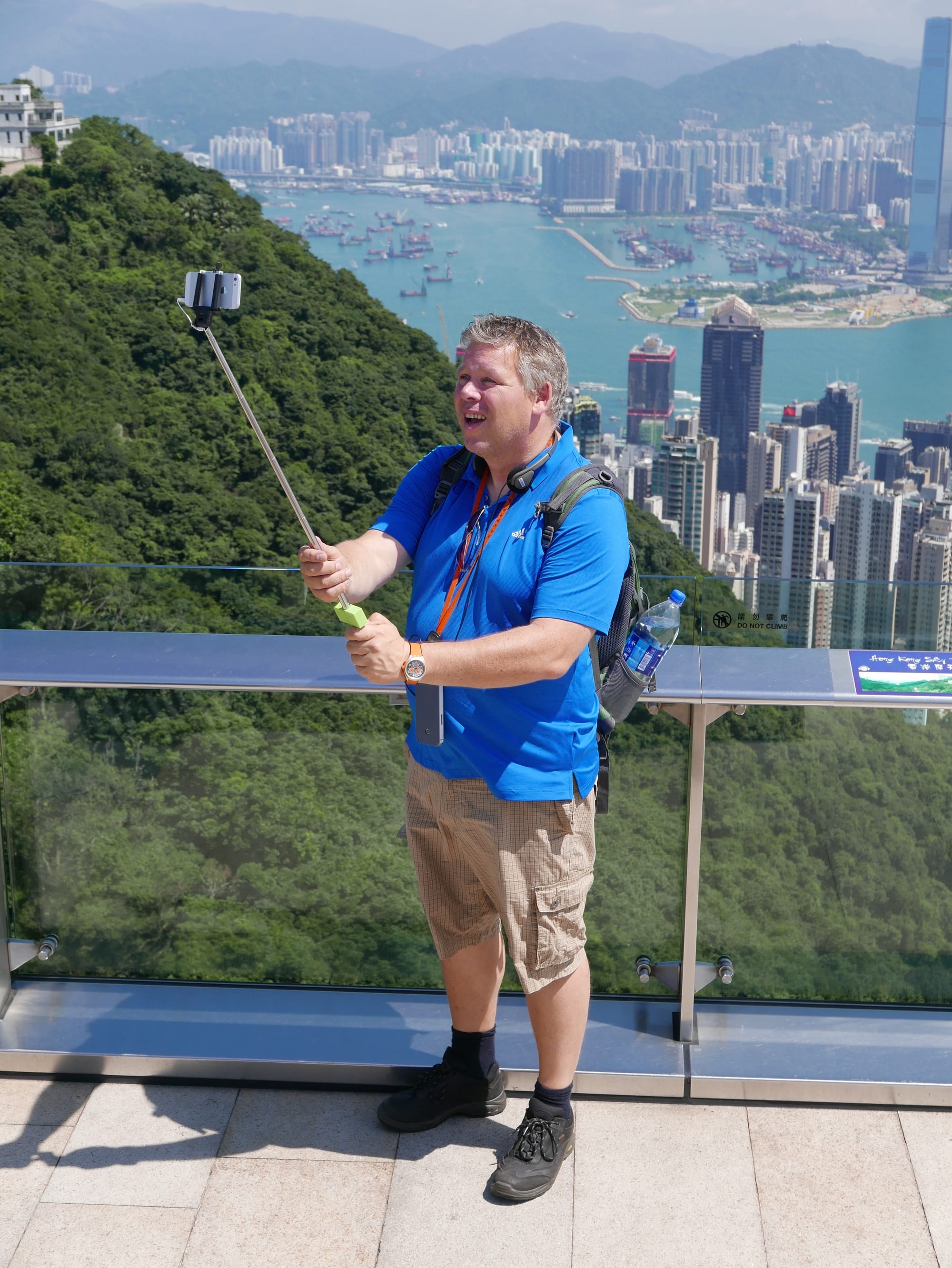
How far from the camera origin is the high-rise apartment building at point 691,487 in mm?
64188

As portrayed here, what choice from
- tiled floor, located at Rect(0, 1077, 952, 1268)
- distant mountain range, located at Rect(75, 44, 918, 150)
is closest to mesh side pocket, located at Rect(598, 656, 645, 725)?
tiled floor, located at Rect(0, 1077, 952, 1268)

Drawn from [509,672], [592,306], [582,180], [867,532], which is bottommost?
[867,532]

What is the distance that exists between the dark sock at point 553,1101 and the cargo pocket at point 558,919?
286 millimetres

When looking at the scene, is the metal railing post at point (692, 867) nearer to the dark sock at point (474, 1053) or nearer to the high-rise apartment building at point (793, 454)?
the dark sock at point (474, 1053)

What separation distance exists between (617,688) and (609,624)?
9.3 inches

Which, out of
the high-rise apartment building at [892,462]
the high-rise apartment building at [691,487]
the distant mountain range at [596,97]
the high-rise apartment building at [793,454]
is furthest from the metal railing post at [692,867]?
the distant mountain range at [596,97]

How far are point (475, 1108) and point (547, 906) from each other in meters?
0.56

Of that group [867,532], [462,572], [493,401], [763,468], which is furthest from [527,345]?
[763,468]

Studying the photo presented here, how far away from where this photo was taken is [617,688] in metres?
2.15

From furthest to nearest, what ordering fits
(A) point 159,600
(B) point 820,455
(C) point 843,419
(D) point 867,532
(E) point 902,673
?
(C) point 843,419
(B) point 820,455
(D) point 867,532
(A) point 159,600
(E) point 902,673

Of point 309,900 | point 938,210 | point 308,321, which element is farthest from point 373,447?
point 938,210

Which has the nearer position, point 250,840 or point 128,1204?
point 128,1204

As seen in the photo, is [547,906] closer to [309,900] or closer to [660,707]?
[660,707]

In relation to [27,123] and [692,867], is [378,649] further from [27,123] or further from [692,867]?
[27,123]
